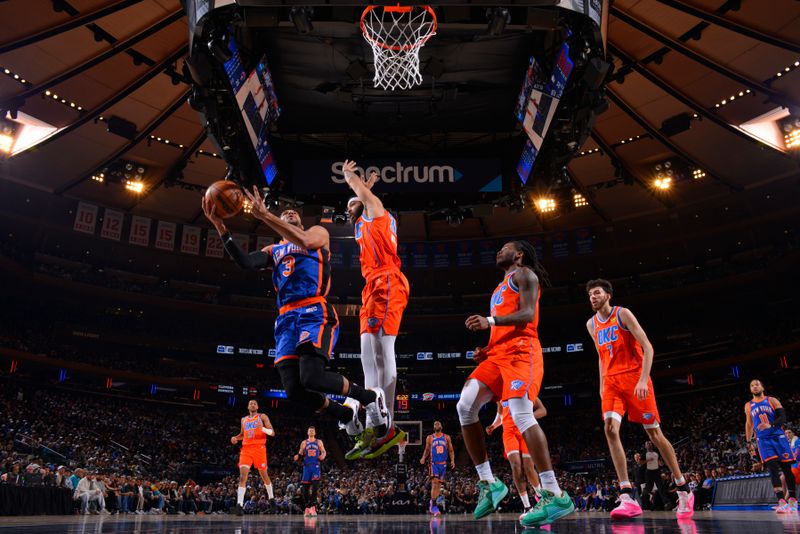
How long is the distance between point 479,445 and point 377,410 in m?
1.02

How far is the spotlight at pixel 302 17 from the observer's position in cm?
894

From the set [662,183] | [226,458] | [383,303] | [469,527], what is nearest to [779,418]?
[469,527]

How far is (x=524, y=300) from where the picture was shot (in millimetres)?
5395

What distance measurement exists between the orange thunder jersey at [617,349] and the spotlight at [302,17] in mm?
6020

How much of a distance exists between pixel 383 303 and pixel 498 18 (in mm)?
5085

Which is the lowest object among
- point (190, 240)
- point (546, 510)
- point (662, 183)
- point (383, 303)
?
point (546, 510)

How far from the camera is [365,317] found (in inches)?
254

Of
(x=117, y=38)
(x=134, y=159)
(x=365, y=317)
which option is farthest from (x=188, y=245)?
(x=365, y=317)

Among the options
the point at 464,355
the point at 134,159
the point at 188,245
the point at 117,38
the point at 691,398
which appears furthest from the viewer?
the point at 464,355

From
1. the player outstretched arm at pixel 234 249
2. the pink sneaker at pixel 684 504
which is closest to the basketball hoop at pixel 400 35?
the player outstretched arm at pixel 234 249

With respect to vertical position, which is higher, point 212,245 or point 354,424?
point 212,245

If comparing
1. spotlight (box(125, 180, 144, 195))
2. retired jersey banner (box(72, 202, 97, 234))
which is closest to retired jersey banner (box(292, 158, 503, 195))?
spotlight (box(125, 180, 144, 195))

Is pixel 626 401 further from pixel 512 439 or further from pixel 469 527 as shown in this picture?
pixel 469 527

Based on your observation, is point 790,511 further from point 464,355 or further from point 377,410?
point 464,355
